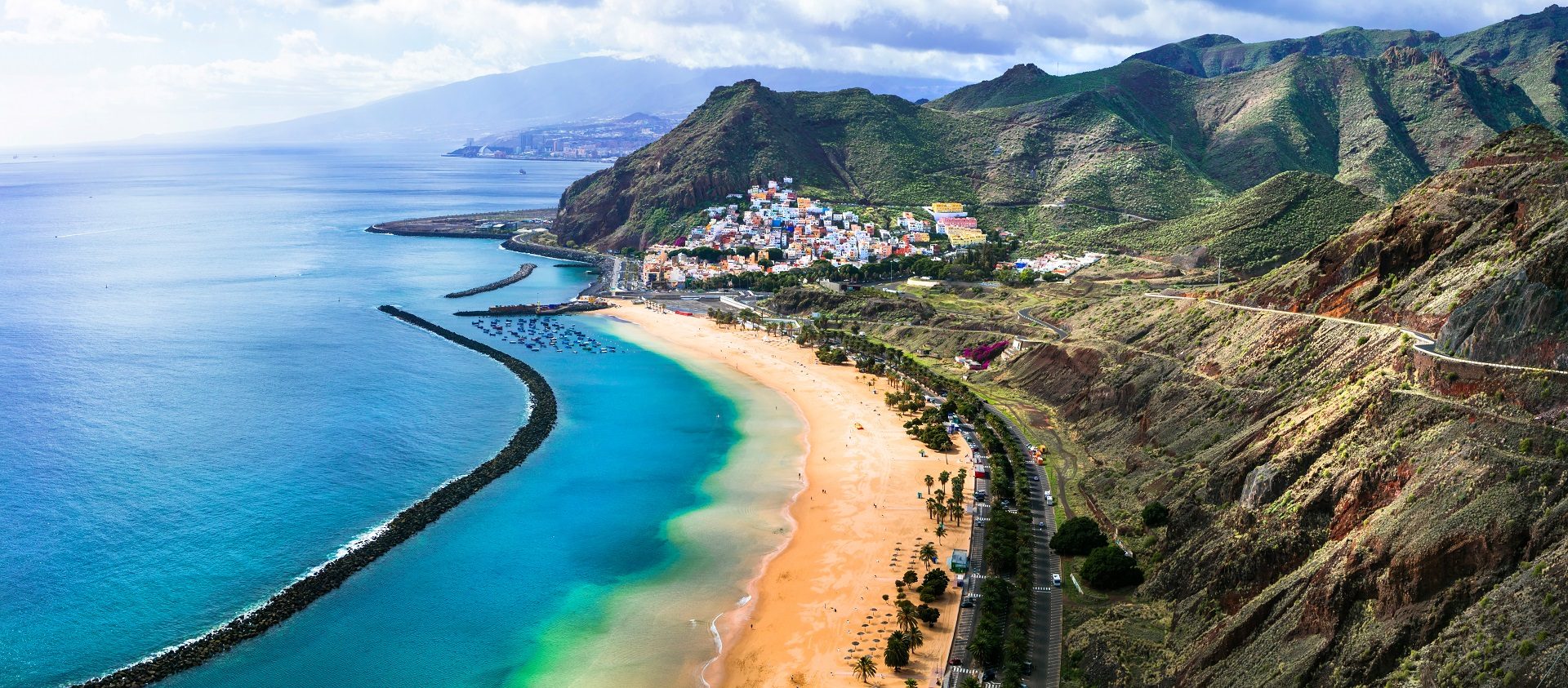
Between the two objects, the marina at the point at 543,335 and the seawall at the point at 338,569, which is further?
the marina at the point at 543,335

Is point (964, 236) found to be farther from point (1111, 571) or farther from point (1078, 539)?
point (1111, 571)

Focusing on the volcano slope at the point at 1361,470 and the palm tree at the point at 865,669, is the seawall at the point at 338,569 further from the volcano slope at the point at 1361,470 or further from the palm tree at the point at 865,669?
the volcano slope at the point at 1361,470

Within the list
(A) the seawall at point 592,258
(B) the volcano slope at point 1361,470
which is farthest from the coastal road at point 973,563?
(A) the seawall at point 592,258

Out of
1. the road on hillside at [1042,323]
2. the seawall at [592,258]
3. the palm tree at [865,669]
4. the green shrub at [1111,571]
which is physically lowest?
the palm tree at [865,669]

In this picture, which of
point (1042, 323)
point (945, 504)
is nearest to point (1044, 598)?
point (945, 504)

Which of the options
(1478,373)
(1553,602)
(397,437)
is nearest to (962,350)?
(397,437)

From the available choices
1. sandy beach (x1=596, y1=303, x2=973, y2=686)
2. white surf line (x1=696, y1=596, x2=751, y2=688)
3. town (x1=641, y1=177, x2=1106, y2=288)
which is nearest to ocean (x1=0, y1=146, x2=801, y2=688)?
white surf line (x1=696, y1=596, x2=751, y2=688)

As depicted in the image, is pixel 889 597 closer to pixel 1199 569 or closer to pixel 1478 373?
pixel 1199 569
